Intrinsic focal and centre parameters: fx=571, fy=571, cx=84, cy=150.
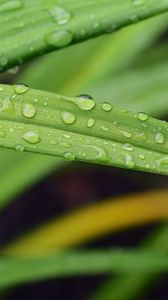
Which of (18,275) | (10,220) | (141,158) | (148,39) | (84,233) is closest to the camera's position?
(141,158)

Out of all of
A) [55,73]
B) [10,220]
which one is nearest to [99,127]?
[55,73]

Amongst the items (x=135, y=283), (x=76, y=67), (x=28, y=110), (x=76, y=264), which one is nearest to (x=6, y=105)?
(x=28, y=110)

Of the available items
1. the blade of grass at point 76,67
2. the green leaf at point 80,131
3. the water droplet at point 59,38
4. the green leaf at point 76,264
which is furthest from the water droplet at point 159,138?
the blade of grass at point 76,67

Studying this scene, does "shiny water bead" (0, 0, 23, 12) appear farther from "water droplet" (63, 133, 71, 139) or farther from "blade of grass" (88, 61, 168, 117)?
"blade of grass" (88, 61, 168, 117)

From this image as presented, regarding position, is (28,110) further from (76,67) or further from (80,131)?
(76,67)

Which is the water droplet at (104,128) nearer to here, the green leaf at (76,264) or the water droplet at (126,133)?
the water droplet at (126,133)

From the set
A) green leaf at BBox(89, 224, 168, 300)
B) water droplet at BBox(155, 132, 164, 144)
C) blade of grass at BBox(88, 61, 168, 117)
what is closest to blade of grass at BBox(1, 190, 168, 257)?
green leaf at BBox(89, 224, 168, 300)

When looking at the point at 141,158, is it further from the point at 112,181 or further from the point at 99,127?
the point at 112,181
